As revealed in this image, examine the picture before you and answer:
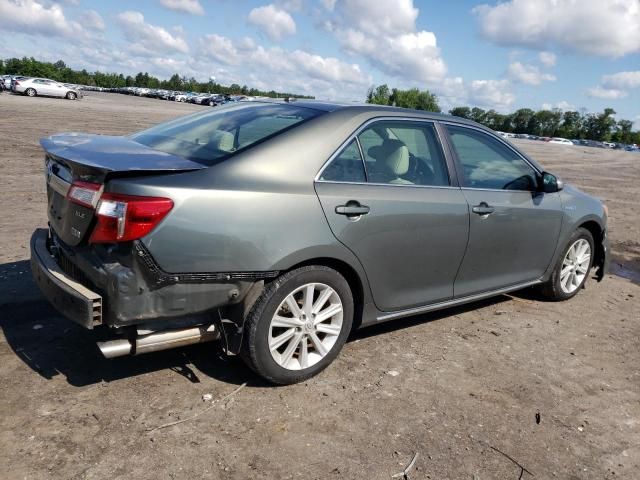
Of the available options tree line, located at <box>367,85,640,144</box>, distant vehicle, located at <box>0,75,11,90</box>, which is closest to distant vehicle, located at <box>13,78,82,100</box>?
distant vehicle, located at <box>0,75,11,90</box>

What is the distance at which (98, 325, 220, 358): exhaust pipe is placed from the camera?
3.04 meters

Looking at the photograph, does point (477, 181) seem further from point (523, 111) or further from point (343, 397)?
point (523, 111)

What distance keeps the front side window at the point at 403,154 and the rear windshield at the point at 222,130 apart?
0.45 meters

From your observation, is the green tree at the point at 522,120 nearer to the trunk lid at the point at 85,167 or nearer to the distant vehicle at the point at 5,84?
the distant vehicle at the point at 5,84

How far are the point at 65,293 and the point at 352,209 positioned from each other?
5.64 feet

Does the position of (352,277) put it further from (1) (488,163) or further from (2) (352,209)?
(1) (488,163)

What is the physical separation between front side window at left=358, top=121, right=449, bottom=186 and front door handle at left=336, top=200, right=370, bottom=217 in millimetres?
281

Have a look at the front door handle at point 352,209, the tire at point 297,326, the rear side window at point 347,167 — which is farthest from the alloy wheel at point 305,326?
the rear side window at point 347,167

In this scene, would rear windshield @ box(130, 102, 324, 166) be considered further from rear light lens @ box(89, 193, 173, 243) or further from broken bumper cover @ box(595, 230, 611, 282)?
broken bumper cover @ box(595, 230, 611, 282)

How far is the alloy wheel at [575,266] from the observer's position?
5.58m

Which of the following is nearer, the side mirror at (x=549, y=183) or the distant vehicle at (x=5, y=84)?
the side mirror at (x=549, y=183)

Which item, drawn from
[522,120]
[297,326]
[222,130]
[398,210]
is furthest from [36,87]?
[522,120]

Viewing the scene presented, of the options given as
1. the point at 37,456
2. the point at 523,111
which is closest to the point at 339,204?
the point at 37,456

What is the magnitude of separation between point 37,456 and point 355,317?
→ 2035 millimetres
